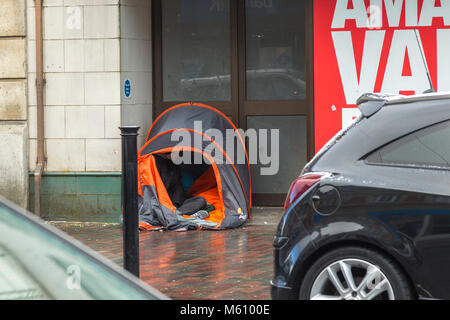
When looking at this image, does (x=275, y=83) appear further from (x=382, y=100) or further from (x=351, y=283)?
(x=351, y=283)

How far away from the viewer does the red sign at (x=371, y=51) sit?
1048 cm

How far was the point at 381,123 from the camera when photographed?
4.92 meters

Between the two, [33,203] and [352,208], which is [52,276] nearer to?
[352,208]

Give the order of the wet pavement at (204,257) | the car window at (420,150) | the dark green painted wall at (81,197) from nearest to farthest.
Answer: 1. the car window at (420,150)
2. the wet pavement at (204,257)
3. the dark green painted wall at (81,197)

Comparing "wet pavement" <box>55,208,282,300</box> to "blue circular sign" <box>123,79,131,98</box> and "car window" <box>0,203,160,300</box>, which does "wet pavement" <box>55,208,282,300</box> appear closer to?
"blue circular sign" <box>123,79,131,98</box>

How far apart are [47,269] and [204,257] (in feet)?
19.5

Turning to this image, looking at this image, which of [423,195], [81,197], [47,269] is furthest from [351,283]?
[81,197]

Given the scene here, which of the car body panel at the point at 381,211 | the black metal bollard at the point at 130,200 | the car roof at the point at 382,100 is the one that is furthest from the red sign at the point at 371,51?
the car body panel at the point at 381,211

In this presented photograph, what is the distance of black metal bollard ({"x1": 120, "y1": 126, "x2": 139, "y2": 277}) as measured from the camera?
6.03 m

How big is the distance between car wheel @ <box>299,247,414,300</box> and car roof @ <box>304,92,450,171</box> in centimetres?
54

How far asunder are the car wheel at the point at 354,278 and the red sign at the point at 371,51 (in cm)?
604

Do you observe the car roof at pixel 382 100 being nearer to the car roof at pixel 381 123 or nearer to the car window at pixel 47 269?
the car roof at pixel 381 123

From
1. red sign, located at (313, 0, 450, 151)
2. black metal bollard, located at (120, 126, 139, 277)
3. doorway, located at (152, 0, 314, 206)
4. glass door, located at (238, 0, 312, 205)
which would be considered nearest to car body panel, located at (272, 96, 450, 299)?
black metal bollard, located at (120, 126, 139, 277)

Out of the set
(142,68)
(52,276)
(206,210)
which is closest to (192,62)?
(142,68)
